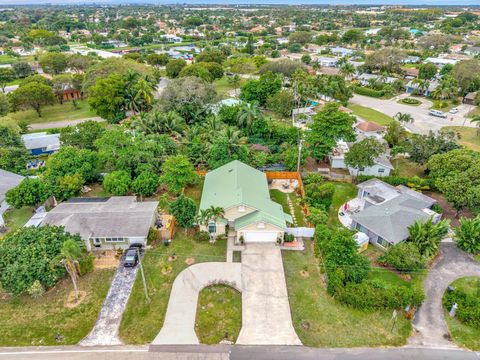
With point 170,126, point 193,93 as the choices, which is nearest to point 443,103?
point 193,93

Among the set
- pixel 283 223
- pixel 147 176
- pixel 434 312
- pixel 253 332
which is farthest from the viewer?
pixel 147 176

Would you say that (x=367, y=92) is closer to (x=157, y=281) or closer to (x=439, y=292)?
(x=439, y=292)

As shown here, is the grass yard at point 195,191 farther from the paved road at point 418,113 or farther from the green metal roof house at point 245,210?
the paved road at point 418,113

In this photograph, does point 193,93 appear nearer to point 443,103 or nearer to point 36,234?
point 36,234

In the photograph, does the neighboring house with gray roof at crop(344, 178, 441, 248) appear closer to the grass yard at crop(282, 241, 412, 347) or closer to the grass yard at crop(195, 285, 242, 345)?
the grass yard at crop(282, 241, 412, 347)

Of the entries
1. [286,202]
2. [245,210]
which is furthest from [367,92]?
[245,210]

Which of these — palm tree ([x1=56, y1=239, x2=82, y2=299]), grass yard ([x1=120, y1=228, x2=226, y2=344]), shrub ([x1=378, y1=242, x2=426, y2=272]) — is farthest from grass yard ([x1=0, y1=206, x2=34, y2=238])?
shrub ([x1=378, y1=242, x2=426, y2=272])

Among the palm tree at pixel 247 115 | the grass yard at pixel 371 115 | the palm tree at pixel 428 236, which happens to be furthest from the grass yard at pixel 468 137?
the palm tree at pixel 247 115
